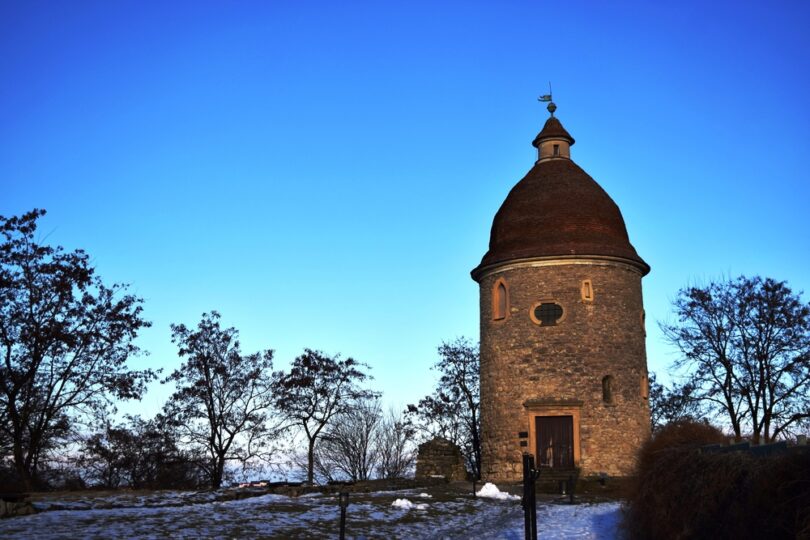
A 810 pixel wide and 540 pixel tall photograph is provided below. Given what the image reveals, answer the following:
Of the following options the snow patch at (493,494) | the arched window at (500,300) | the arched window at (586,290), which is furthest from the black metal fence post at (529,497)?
the arched window at (500,300)

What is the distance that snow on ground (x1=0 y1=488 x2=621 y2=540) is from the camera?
1113 cm

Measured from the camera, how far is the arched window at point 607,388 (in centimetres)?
2441

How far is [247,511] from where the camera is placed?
1378 centimetres

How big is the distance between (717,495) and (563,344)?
1654cm

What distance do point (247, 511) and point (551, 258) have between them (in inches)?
559

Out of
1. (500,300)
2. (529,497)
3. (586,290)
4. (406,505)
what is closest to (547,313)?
(586,290)

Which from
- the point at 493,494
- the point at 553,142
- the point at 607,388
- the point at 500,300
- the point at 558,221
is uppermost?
the point at 553,142

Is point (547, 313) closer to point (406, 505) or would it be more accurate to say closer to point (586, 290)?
point (586, 290)

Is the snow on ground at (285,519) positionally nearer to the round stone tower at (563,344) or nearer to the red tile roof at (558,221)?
the round stone tower at (563,344)

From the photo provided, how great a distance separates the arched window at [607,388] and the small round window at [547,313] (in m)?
2.35

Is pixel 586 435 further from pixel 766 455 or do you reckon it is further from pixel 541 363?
pixel 766 455

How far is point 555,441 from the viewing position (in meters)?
24.2

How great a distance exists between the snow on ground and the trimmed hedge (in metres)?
2.21

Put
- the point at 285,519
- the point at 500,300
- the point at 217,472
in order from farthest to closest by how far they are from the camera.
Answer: the point at 217,472
the point at 500,300
the point at 285,519
